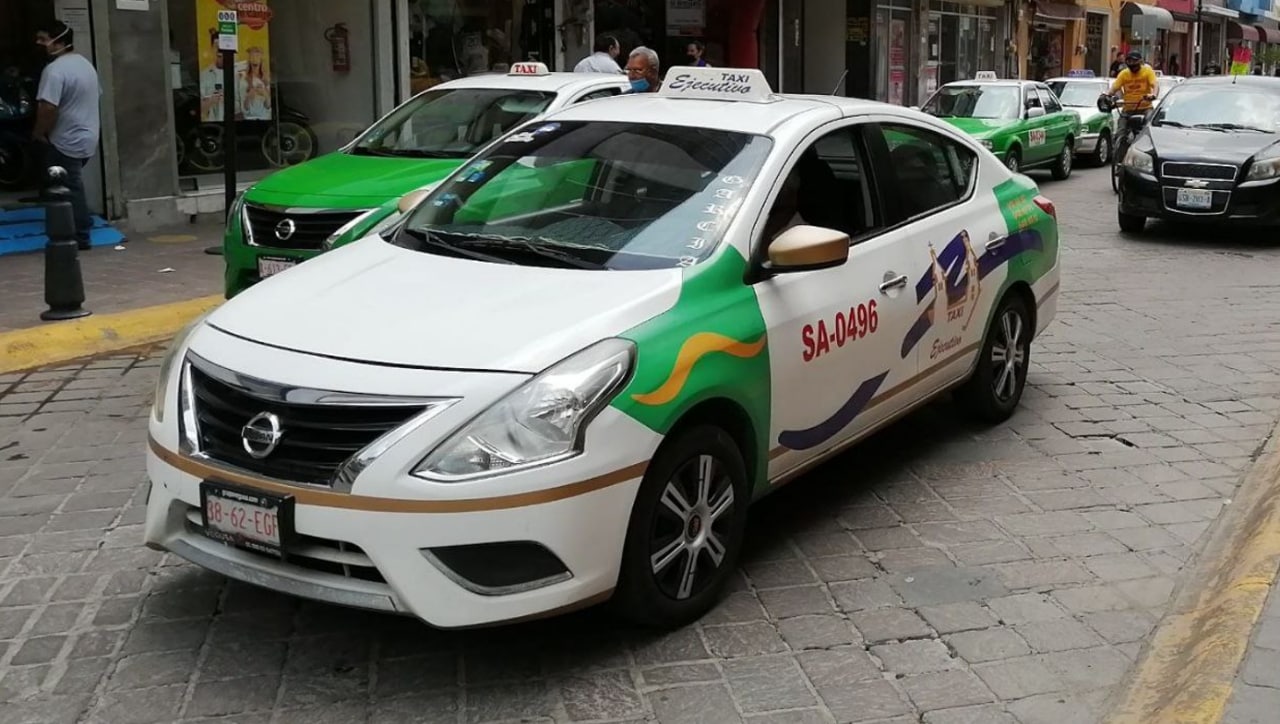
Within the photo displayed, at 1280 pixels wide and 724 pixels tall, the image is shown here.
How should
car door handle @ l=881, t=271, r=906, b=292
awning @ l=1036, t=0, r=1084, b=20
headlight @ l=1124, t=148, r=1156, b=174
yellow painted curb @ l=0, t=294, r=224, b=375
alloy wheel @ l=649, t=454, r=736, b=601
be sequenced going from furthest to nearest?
1. awning @ l=1036, t=0, r=1084, b=20
2. headlight @ l=1124, t=148, r=1156, b=174
3. yellow painted curb @ l=0, t=294, r=224, b=375
4. car door handle @ l=881, t=271, r=906, b=292
5. alloy wheel @ l=649, t=454, r=736, b=601

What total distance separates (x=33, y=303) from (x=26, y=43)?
4.84 m

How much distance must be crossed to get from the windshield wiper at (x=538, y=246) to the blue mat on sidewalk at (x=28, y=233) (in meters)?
7.90

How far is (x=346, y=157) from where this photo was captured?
9148 millimetres

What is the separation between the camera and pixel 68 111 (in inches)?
431

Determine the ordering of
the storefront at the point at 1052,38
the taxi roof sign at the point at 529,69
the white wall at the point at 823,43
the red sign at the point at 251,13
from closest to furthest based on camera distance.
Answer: the taxi roof sign at the point at 529,69
the red sign at the point at 251,13
the white wall at the point at 823,43
the storefront at the point at 1052,38

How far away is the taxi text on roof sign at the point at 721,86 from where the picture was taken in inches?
209

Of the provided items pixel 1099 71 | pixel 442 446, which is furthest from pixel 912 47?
pixel 442 446

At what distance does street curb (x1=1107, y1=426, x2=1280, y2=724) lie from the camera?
11.6ft

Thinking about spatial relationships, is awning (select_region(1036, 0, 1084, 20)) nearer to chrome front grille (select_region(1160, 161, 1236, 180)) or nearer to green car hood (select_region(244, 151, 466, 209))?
chrome front grille (select_region(1160, 161, 1236, 180))

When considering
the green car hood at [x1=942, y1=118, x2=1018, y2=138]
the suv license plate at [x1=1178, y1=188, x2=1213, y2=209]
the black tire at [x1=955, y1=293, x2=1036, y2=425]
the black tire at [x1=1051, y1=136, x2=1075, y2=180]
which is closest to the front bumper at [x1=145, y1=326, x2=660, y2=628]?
the black tire at [x1=955, y1=293, x2=1036, y2=425]

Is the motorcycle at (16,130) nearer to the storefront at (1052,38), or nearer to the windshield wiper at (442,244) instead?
the windshield wiper at (442,244)

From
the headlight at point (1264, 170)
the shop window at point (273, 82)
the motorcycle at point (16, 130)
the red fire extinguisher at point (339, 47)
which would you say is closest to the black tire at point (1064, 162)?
the headlight at point (1264, 170)

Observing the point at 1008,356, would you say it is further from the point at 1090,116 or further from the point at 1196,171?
the point at 1090,116

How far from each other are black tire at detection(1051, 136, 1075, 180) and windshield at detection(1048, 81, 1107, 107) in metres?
2.93
